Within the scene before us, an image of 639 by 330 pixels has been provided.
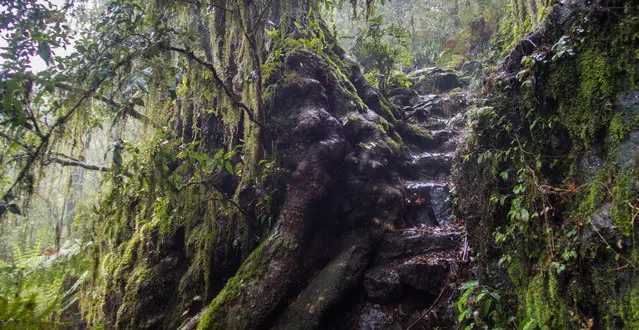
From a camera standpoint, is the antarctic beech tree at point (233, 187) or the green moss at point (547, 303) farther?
the antarctic beech tree at point (233, 187)

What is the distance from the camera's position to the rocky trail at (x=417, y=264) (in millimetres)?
3521

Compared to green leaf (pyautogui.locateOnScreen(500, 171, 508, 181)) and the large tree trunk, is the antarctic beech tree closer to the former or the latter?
the large tree trunk

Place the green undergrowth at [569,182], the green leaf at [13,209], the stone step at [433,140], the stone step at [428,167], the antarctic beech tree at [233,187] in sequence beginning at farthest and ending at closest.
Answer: the stone step at [433,140] → the stone step at [428,167] → the antarctic beech tree at [233,187] → the green leaf at [13,209] → the green undergrowth at [569,182]

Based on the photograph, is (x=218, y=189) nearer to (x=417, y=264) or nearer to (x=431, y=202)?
(x=417, y=264)

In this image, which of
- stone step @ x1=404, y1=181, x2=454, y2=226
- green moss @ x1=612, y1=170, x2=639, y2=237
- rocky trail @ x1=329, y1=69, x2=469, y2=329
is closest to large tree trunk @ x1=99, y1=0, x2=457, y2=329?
rocky trail @ x1=329, y1=69, x2=469, y2=329

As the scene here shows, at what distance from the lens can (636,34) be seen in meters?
1.95

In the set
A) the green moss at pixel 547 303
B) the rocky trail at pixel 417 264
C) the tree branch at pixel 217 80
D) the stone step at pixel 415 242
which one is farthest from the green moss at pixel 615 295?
the tree branch at pixel 217 80

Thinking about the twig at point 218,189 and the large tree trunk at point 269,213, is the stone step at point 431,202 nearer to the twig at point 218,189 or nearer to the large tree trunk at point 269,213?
the large tree trunk at point 269,213

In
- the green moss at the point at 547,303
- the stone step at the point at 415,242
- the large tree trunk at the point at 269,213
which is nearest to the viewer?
the green moss at the point at 547,303

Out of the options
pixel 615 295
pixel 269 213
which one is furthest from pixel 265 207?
pixel 615 295

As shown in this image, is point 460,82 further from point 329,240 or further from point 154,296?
point 154,296

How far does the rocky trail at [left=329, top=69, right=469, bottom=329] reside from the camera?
352cm

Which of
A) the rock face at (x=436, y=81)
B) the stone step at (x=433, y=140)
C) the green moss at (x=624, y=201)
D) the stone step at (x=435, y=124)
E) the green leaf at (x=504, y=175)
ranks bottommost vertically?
the green moss at (x=624, y=201)

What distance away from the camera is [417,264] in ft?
12.3
